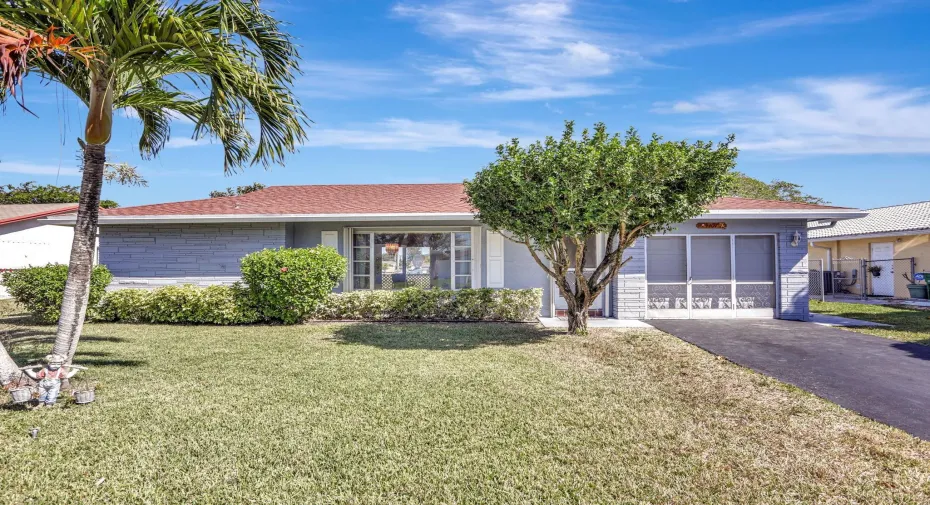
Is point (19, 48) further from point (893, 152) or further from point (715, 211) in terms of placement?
point (893, 152)

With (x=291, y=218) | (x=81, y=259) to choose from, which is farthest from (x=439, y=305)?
(x=81, y=259)

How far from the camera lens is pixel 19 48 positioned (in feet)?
11.3

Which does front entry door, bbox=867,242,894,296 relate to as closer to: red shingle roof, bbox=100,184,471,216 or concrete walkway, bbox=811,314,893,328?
concrete walkway, bbox=811,314,893,328

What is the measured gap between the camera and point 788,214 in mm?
11391

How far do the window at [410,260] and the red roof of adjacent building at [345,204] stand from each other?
3.12 ft

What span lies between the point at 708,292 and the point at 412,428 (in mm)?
10404

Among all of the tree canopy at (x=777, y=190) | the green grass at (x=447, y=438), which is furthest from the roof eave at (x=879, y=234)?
the tree canopy at (x=777, y=190)

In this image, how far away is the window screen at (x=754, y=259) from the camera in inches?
476

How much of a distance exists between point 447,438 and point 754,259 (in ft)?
Answer: 36.8

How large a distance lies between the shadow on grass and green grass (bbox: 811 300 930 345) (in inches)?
259

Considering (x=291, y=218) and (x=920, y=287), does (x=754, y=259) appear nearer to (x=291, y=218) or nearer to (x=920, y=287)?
(x=920, y=287)

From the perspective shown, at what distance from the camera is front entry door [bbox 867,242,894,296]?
18.3 meters

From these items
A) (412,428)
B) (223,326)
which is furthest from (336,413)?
(223,326)

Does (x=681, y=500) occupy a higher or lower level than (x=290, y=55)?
lower
